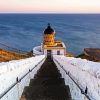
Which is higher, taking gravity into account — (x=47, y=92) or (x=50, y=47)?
(x=47, y=92)

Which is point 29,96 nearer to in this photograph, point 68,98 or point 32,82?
point 68,98

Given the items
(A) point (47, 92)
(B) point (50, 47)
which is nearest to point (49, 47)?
(B) point (50, 47)

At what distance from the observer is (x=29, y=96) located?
822 centimetres

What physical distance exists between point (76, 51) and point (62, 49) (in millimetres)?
52362

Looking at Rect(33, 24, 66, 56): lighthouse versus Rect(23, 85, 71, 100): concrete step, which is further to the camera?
Rect(33, 24, 66, 56): lighthouse

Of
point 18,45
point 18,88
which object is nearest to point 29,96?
point 18,88

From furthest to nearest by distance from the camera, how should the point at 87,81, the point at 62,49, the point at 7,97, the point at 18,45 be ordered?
the point at 18,45 < the point at 62,49 < the point at 7,97 < the point at 87,81

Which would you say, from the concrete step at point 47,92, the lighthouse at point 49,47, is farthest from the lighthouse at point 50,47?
the concrete step at point 47,92

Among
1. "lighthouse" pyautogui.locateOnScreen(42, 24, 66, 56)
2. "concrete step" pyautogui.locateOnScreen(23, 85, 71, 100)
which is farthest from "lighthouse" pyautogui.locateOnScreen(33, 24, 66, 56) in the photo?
"concrete step" pyautogui.locateOnScreen(23, 85, 71, 100)

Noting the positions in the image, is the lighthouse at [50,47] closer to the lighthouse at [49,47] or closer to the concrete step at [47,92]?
the lighthouse at [49,47]

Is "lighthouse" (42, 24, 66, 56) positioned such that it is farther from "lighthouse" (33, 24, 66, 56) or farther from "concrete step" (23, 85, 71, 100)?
"concrete step" (23, 85, 71, 100)

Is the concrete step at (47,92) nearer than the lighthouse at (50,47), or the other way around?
the concrete step at (47,92)

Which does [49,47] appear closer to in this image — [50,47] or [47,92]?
[50,47]

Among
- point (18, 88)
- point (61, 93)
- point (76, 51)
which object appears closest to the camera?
point (18, 88)
